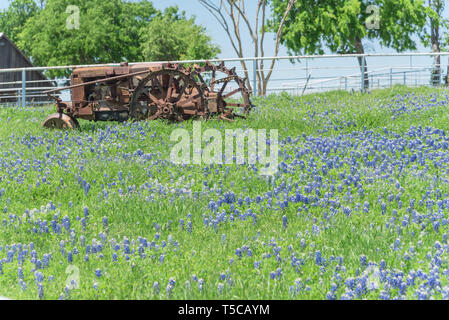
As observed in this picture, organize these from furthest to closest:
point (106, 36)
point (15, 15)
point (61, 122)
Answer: point (15, 15)
point (106, 36)
point (61, 122)

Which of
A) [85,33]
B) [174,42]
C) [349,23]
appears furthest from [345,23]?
[85,33]

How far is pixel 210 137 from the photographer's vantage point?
10.6 m

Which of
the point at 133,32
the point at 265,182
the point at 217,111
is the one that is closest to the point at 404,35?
the point at 133,32

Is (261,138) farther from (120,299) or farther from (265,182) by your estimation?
(120,299)

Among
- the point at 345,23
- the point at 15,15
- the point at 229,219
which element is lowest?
the point at 229,219

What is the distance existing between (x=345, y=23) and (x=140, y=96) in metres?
23.5

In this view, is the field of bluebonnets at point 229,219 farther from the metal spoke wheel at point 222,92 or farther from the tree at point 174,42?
the tree at point 174,42

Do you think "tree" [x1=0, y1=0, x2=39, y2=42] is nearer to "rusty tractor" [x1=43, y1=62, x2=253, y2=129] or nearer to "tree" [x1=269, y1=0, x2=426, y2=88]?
"tree" [x1=269, y1=0, x2=426, y2=88]

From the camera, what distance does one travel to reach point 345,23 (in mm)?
33406

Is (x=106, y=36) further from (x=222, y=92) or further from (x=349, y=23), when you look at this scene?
(x=222, y=92)

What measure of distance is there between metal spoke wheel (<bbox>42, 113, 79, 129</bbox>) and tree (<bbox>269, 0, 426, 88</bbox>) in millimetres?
24005

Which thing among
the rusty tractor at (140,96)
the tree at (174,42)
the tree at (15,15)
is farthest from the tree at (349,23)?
the tree at (15,15)
